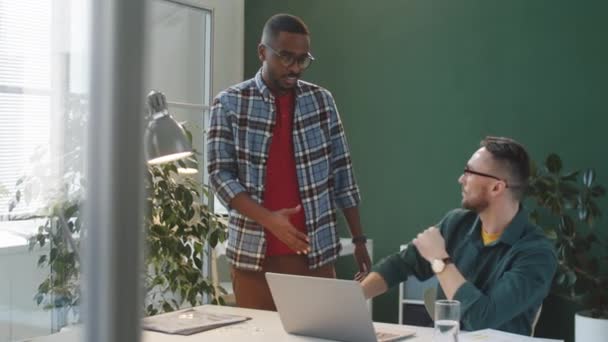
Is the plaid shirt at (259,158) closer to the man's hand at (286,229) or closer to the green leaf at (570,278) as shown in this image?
the man's hand at (286,229)

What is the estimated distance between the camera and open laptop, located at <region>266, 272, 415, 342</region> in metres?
2.00

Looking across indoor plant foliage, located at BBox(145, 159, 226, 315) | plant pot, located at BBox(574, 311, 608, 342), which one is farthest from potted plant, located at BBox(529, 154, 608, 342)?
indoor plant foliage, located at BBox(145, 159, 226, 315)

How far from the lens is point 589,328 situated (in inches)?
175

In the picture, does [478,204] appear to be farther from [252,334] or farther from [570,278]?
[570,278]

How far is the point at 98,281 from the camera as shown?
1.51 ft

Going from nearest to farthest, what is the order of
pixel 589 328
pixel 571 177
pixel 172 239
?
pixel 172 239
pixel 589 328
pixel 571 177

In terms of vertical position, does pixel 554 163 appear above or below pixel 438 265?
above

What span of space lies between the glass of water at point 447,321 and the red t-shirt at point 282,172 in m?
1.01

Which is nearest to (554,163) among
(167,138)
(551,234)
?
(551,234)

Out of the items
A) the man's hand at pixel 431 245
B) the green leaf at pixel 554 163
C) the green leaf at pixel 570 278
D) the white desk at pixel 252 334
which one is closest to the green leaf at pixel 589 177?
the green leaf at pixel 554 163

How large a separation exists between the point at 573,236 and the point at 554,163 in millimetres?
414

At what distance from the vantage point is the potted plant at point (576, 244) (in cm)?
450

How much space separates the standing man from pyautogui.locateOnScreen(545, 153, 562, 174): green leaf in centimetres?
211

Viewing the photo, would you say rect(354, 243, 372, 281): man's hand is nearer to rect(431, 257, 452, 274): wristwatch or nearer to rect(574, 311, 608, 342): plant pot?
rect(431, 257, 452, 274): wristwatch
